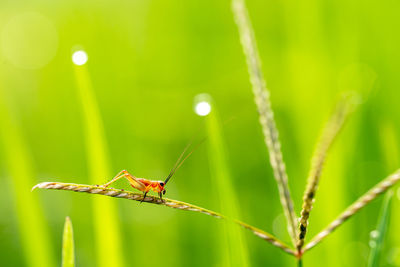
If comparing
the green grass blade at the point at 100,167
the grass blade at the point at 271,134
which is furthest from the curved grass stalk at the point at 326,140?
the green grass blade at the point at 100,167

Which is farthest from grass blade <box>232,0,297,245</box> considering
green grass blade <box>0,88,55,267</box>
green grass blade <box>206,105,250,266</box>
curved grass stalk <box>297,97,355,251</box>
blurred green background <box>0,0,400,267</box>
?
green grass blade <box>0,88,55,267</box>

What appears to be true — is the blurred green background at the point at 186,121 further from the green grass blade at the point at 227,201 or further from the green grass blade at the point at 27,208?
the green grass blade at the point at 227,201

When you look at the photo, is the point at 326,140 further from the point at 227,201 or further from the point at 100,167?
the point at 100,167

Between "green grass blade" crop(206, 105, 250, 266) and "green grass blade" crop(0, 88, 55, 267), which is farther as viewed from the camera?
"green grass blade" crop(0, 88, 55, 267)

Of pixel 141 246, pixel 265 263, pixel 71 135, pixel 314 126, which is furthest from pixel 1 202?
pixel 314 126

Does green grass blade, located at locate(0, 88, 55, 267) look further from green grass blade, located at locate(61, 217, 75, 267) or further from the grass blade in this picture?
the grass blade

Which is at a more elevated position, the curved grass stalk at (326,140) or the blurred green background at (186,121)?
the blurred green background at (186,121)

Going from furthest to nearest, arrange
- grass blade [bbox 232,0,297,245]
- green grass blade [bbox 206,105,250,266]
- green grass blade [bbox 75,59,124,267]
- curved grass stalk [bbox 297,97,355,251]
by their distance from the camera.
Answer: green grass blade [bbox 75,59,124,267] → green grass blade [bbox 206,105,250,266] → grass blade [bbox 232,0,297,245] → curved grass stalk [bbox 297,97,355,251]

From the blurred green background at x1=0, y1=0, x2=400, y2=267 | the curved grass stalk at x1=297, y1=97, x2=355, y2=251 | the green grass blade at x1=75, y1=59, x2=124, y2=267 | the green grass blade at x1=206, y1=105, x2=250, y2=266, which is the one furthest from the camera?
the blurred green background at x1=0, y1=0, x2=400, y2=267
